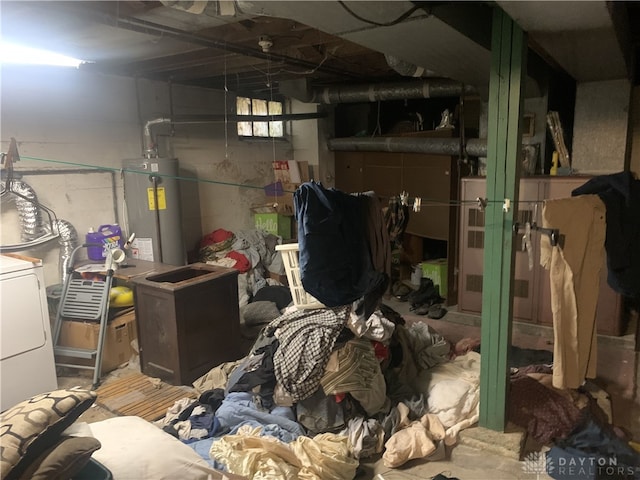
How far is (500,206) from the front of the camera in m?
2.39

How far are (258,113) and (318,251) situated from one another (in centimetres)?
437

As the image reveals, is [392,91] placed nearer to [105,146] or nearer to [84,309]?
[105,146]

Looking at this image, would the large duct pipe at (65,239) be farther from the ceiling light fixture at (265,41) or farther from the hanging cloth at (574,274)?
the hanging cloth at (574,274)

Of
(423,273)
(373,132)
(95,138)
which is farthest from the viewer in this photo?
(373,132)

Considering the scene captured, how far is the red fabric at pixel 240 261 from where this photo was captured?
4.87 meters

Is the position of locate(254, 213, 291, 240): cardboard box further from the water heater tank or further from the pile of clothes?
the pile of clothes

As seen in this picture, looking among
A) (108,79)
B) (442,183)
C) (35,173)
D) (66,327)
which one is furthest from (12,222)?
(442,183)

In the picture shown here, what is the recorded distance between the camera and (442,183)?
5016 millimetres

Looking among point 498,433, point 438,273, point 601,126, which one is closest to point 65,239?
point 498,433

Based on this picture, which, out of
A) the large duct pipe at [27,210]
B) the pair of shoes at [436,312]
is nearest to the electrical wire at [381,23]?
the large duct pipe at [27,210]

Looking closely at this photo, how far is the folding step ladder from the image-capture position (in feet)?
11.3

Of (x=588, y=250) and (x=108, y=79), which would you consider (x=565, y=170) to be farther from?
(x=108, y=79)

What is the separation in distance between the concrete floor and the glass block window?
3.18 m

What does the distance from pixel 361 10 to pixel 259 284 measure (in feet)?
11.0
